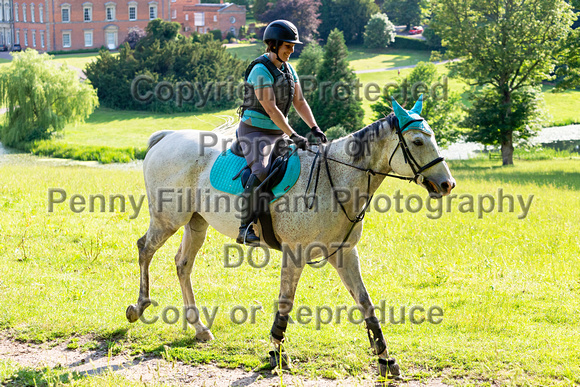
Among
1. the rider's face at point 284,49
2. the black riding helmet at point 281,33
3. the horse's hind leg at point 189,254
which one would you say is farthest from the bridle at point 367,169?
the horse's hind leg at point 189,254

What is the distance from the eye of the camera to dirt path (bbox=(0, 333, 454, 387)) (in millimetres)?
5570

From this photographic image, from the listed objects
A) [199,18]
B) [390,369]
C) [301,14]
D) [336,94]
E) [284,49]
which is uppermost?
[199,18]

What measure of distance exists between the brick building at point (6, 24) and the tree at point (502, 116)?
75255mm

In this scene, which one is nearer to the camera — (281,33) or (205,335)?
(281,33)

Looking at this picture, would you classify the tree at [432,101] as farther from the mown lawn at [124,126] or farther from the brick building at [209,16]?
the brick building at [209,16]

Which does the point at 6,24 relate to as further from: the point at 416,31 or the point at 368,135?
→ the point at 368,135

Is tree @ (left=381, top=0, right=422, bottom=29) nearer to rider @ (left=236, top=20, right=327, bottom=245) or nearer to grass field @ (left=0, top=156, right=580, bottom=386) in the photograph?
grass field @ (left=0, top=156, right=580, bottom=386)

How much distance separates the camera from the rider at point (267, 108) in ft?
18.9

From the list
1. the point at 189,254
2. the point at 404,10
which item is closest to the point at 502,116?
the point at 189,254

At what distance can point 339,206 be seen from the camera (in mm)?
5773

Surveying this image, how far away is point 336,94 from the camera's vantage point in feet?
131

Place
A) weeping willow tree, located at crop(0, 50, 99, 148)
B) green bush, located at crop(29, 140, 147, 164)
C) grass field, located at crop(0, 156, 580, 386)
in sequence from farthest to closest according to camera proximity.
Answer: weeping willow tree, located at crop(0, 50, 99, 148) → green bush, located at crop(29, 140, 147, 164) → grass field, located at crop(0, 156, 580, 386)

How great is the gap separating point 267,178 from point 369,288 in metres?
3.26

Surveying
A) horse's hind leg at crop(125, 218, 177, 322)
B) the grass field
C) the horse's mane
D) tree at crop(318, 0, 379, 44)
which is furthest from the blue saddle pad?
tree at crop(318, 0, 379, 44)
